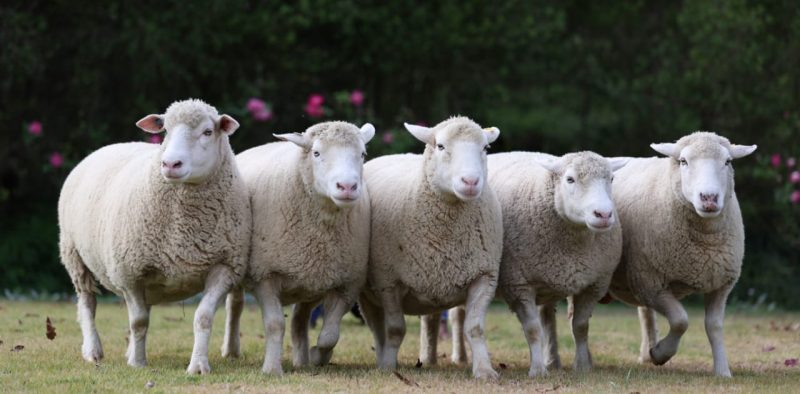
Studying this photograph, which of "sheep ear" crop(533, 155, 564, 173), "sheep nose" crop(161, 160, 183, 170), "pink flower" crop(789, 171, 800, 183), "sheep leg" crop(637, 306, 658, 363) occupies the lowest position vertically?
"sheep leg" crop(637, 306, 658, 363)

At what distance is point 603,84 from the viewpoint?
1970cm

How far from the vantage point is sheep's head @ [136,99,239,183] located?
793 centimetres

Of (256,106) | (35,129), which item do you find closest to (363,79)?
(256,106)

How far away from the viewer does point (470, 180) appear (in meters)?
8.14

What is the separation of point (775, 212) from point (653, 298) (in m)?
9.51

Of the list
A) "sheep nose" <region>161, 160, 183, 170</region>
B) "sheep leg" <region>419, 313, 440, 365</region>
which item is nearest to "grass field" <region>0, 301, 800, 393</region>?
"sheep leg" <region>419, 313, 440, 365</region>

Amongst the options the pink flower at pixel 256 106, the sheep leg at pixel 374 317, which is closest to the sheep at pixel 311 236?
the sheep leg at pixel 374 317

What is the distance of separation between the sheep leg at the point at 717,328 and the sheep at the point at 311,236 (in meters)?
2.60

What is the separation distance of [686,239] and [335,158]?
2715 millimetres

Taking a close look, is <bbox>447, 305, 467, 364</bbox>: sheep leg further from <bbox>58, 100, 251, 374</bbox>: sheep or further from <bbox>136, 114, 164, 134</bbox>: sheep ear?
<bbox>136, 114, 164, 134</bbox>: sheep ear

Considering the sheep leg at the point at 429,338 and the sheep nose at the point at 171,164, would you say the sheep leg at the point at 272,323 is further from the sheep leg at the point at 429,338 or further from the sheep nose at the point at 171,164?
the sheep leg at the point at 429,338

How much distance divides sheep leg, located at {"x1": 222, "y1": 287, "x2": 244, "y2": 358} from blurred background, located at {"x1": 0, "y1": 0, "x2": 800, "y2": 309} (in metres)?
5.83

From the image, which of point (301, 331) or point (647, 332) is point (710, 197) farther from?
point (301, 331)

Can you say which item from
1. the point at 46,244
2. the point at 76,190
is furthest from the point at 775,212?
the point at 76,190
